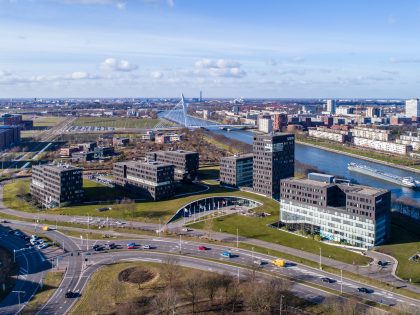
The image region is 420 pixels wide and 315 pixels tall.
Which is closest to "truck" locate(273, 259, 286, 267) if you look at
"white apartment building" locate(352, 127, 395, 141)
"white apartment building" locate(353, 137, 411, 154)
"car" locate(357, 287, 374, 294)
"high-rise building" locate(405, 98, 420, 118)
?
"car" locate(357, 287, 374, 294)

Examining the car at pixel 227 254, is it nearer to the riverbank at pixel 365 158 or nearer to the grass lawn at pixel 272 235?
the grass lawn at pixel 272 235

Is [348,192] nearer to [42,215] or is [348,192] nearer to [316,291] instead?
[316,291]

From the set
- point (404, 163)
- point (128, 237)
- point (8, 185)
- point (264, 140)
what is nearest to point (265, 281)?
point (128, 237)

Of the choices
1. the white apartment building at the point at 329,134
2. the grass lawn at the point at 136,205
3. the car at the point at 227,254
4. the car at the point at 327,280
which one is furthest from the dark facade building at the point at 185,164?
the white apartment building at the point at 329,134

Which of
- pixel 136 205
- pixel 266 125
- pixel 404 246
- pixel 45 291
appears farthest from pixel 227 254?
pixel 266 125

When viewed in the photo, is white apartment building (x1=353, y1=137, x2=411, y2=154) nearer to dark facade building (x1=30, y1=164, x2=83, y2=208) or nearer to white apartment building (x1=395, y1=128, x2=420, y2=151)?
white apartment building (x1=395, y1=128, x2=420, y2=151)

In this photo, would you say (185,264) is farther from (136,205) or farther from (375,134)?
(375,134)
